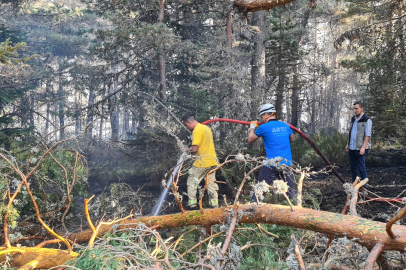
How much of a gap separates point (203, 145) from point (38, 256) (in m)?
3.41

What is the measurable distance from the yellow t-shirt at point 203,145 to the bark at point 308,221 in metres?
2.11

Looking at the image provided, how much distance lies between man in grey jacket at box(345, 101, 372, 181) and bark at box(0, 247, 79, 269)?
5341mm

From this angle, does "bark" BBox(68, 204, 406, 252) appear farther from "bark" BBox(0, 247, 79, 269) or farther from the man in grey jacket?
the man in grey jacket

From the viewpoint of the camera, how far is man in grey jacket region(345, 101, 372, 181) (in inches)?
221

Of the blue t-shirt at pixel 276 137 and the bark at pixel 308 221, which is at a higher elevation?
the blue t-shirt at pixel 276 137

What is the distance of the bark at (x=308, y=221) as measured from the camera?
2029 millimetres

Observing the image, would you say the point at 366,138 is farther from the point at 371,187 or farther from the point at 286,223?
the point at 286,223

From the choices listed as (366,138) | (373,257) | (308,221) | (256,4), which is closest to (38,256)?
(308,221)

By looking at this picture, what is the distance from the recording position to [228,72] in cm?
838

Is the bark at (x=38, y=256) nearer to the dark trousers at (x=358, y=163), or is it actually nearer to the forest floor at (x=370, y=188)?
the forest floor at (x=370, y=188)

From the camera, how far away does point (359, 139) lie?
5.73 m

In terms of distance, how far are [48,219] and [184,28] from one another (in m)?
10.0

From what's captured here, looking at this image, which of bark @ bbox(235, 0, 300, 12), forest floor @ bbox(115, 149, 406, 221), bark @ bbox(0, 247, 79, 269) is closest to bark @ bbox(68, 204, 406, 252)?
bark @ bbox(0, 247, 79, 269)

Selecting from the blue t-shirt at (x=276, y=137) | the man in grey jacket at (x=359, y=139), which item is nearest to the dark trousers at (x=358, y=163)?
the man in grey jacket at (x=359, y=139)
